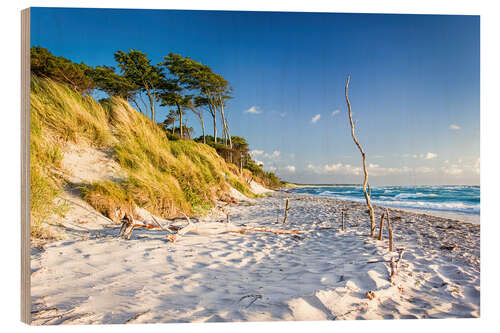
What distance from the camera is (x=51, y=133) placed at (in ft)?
11.5

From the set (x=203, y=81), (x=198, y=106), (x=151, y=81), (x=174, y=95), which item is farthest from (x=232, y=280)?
(x=174, y=95)

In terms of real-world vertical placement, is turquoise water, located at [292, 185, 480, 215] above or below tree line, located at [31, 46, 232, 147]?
below

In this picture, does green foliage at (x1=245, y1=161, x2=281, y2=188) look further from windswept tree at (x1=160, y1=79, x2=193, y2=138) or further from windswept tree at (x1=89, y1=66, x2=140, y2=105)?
windswept tree at (x1=89, y1=66, x2=140, y2=105)

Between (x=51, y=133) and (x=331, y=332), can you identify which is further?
(x=51, y=133)

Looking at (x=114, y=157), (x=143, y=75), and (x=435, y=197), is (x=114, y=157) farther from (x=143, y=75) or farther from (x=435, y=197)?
(x=435, y=197)

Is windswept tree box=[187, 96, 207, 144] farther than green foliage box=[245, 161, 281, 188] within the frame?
No

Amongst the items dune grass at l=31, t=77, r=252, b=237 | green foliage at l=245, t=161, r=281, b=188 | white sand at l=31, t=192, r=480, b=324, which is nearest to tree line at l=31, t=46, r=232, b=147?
dune grass at l=31, t=77, r=252, b=237

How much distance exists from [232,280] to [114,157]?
126 inches

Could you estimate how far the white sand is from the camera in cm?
175

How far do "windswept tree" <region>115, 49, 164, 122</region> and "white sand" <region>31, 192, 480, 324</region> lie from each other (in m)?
2.72

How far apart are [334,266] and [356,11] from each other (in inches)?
121
